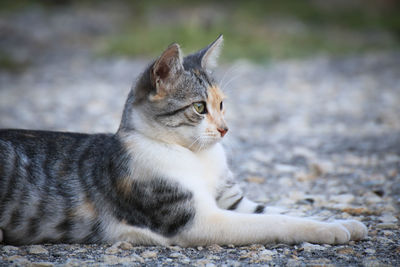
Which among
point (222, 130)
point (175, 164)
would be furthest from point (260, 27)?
point (175, 164)

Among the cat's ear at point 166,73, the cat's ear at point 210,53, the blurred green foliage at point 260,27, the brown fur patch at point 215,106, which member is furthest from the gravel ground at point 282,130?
the blurred green foliage at point 260,27

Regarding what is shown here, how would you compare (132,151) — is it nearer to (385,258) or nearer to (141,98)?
(141,98)

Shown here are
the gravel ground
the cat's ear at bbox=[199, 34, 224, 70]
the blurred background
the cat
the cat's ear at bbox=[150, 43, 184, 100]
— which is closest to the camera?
the gravel ground

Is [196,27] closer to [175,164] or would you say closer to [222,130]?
[222,130]

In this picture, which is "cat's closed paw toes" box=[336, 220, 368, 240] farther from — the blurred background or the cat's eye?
the blurred background

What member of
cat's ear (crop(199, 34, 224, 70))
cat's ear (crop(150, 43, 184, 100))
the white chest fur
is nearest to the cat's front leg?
the white chest fur

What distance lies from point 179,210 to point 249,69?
9275 millimetres

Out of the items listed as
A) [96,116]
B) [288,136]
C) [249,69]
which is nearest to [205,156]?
[288,136]

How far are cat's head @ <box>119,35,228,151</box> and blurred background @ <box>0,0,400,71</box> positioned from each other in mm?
8863

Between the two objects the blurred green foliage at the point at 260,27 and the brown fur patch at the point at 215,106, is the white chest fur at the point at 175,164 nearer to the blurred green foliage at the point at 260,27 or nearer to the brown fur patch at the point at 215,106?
the brown fur patch at the point at 215,106

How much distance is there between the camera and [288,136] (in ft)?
23.2

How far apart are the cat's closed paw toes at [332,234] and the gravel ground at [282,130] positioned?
0.08 metres

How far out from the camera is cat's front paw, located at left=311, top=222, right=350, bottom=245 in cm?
324

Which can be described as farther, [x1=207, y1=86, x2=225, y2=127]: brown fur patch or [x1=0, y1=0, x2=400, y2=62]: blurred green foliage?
[x1=0, y1=0, x2=400, y2=62]: blurred green foliage
